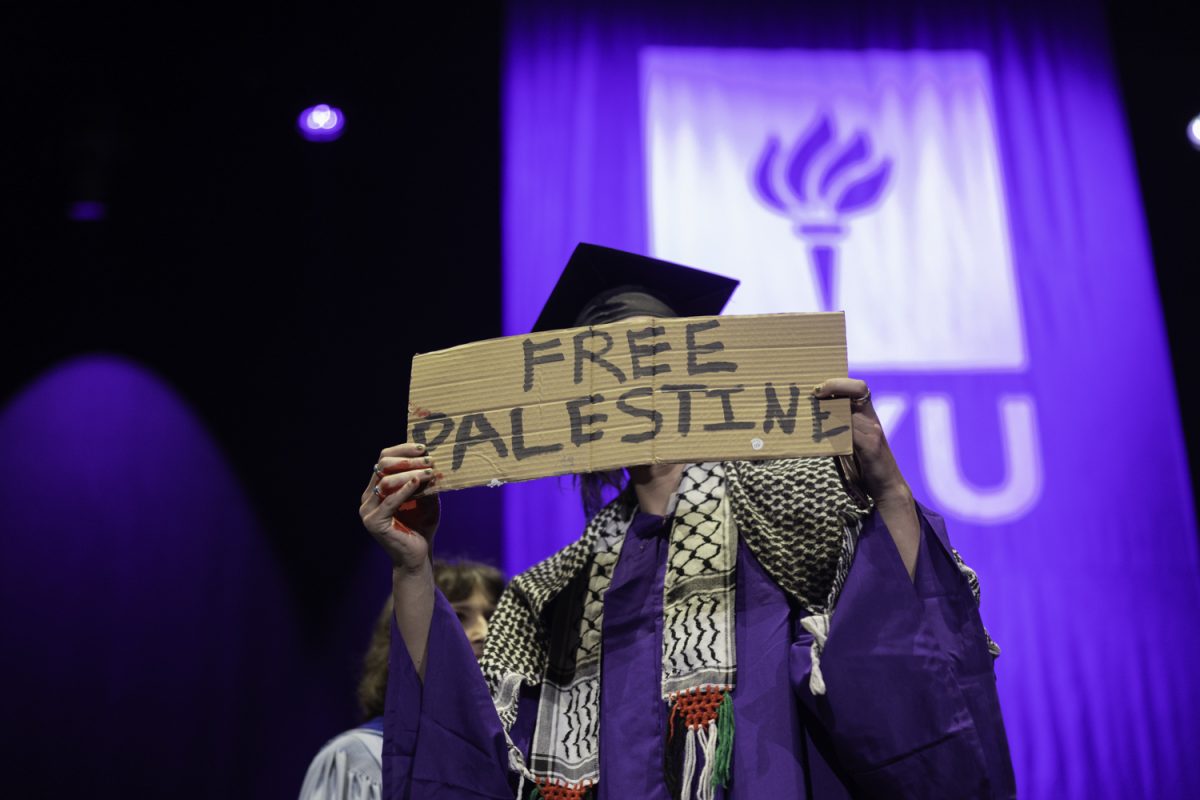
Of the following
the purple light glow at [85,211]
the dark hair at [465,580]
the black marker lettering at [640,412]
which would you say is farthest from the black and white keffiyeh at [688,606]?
the purple light glow at [85,211]

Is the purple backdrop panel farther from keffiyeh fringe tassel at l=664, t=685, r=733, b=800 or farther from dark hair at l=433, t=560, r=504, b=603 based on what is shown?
keffiyeh fringe tassel at l=664, t=685, r=733, b=800

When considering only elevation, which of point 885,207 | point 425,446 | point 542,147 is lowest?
point 425,446

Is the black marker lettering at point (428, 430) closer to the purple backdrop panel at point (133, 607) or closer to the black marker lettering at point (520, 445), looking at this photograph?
the black marker lettering at point (520, 445)

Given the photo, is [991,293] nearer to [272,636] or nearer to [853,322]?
[853,322]

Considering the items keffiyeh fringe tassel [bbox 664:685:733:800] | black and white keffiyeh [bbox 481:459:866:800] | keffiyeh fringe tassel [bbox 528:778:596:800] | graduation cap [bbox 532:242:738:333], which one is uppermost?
graduation cap [bbox 532:242:738:333]

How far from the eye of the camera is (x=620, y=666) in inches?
55.7

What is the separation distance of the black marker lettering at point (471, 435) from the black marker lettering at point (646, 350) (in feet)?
0.61

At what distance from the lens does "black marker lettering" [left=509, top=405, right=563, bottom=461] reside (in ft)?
4.20

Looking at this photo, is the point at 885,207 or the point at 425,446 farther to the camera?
the point at 885,207

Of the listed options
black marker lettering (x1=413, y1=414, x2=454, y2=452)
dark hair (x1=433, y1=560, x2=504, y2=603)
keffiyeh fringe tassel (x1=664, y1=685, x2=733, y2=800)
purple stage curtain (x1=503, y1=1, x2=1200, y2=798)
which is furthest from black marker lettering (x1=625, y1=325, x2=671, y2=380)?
purple stage curtain (x1=503, y1=1, x2=1200, y2=798)

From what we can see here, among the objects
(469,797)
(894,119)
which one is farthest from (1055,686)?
(469,797)

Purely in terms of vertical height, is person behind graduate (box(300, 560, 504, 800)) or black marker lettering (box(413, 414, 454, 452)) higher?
black marker lettering (box(413, 414, 454, 452))

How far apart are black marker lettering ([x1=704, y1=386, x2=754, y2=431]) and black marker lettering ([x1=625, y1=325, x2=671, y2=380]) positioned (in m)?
0.06

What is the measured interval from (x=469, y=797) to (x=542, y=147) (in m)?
2.12
